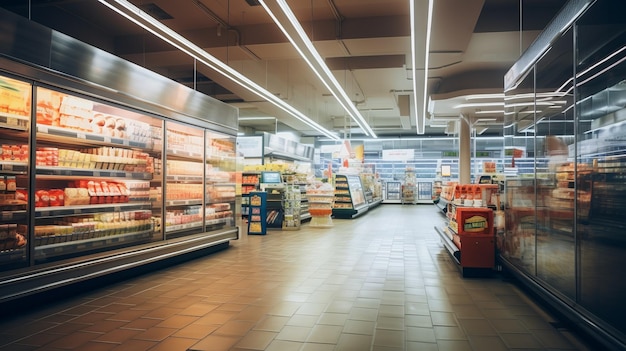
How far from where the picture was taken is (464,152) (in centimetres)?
1422

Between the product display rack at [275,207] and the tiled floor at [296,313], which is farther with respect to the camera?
the product display rack at [275,207]

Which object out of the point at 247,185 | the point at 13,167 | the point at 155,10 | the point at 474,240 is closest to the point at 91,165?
the point at 13,167

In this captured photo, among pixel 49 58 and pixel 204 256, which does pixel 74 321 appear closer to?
pixel 49 58

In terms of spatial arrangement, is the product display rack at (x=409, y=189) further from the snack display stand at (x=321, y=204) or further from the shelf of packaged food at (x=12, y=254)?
the shelf of packaged food at (x=12, y=254)

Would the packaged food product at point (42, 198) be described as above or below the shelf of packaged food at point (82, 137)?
below

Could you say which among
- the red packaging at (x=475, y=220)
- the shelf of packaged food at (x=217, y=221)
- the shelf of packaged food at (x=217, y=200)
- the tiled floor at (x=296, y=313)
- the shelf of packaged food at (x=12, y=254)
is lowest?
the tiled floor at (x=296, y=313)

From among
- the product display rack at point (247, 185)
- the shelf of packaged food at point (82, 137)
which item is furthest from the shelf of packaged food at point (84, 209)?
the product display rack at point (247, 185)

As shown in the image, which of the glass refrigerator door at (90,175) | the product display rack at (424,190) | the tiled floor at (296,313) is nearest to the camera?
the tiled floor at (296,313)

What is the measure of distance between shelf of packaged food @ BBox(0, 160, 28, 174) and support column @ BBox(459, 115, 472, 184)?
1291 cm

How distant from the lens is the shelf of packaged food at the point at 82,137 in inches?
163

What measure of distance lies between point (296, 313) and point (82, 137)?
3192mm

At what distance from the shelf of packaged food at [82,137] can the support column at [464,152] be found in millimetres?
11260

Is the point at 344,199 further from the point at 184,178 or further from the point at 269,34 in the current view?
the point at 184,178

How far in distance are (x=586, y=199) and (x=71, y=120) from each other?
17.3 feet
